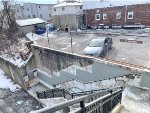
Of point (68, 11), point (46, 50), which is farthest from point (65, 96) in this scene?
point (68, 11)

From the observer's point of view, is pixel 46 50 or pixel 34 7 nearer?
pixel 46 50

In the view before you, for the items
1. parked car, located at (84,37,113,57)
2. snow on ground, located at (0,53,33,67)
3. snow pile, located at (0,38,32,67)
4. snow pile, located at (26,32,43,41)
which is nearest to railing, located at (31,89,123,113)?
parked car, located at (84,37,113,57)

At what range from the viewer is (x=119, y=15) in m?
22.8

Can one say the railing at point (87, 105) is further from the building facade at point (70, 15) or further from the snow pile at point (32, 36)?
the building facade at point (70, 15)

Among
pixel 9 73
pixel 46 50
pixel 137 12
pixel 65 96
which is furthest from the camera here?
pixel 137 12

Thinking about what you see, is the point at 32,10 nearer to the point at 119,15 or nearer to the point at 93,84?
the point at 119,15

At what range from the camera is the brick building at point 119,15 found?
834 inches

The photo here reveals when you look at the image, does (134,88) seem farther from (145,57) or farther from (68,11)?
(68,11)

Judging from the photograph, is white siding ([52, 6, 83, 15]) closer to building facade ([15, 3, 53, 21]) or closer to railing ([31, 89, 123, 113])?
building facade ([15, 3, 53, 21])

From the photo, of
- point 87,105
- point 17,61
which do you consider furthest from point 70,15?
point 87,105

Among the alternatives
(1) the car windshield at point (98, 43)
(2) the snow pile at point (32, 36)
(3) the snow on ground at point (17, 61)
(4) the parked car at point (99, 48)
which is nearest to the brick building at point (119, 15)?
(2) the snow pile at point (32, 36)

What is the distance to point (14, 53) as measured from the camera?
20203mm

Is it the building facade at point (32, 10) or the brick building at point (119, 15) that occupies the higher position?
the building facade at point (32, 10)

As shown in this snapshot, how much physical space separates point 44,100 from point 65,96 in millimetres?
2884
